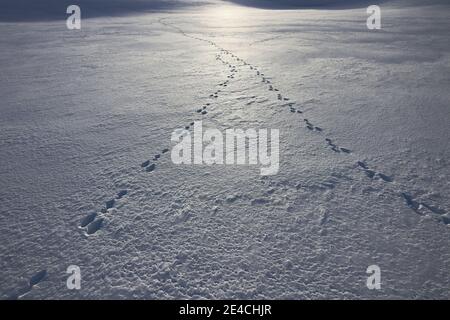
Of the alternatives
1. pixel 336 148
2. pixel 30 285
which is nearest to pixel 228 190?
pixel 336 148

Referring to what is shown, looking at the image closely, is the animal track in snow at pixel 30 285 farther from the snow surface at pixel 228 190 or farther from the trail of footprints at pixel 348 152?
the trail of footprints at pixel 348 152

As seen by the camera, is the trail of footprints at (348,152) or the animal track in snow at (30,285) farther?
the trail of footprints at (348,152)

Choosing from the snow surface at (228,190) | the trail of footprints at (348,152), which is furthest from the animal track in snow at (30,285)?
the trail of footprints at (348,152)

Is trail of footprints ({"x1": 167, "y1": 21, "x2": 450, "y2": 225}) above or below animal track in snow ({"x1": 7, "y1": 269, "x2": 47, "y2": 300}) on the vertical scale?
above

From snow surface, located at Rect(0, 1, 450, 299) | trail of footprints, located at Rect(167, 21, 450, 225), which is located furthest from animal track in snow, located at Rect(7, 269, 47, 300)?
trail of footprints, located at Rect(167, 21, 450, 225)

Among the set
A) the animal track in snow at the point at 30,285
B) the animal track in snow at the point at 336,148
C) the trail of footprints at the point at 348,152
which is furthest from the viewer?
the animal track in snow at the point at 336,148

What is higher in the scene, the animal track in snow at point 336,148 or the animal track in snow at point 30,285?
the animal track in snow at point 336,148

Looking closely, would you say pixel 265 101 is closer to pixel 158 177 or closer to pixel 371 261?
pixel 158 177

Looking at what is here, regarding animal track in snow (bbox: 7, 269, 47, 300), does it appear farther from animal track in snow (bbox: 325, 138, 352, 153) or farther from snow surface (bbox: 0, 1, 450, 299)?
animal track in snow (bbox: 325, 138, 352, 153)
